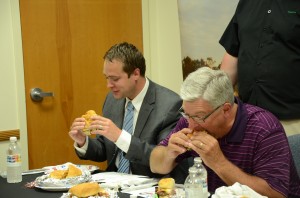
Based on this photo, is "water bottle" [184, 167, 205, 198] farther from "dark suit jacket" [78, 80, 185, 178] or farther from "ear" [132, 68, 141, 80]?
"ear" [132, 68, 141, 80]

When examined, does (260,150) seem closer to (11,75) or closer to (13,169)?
(13,169)

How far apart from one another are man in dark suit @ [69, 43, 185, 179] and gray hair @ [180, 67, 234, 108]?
21.0 inches

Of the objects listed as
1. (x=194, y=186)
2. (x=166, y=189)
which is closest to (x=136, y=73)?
(x=166, y=189)

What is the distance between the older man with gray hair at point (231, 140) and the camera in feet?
5.68

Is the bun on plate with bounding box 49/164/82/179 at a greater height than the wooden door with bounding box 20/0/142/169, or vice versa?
the wooden door with bounding box 20/0/142/169

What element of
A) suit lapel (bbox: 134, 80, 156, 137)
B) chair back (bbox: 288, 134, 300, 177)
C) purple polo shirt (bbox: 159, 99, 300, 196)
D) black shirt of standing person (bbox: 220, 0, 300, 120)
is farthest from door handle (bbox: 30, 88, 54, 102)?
chair back (bbox: 288, 134, 300, 177)

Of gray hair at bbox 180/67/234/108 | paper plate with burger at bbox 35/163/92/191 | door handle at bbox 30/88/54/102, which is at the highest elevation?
gray hair at bbox 180/67/234/108

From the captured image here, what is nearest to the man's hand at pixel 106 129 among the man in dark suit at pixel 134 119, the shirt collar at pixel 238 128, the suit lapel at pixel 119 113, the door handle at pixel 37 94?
the man in dark suit at pixel 134 119

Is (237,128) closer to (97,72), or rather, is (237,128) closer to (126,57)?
(126,57)

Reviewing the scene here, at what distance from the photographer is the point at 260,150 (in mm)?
1797

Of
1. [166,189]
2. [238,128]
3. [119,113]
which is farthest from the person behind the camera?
[119,113]

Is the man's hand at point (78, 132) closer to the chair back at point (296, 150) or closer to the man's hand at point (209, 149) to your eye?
the man's hand at point (209, 149)

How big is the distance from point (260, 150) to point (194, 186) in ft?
1.22

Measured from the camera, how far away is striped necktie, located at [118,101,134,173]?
2.40 meters
